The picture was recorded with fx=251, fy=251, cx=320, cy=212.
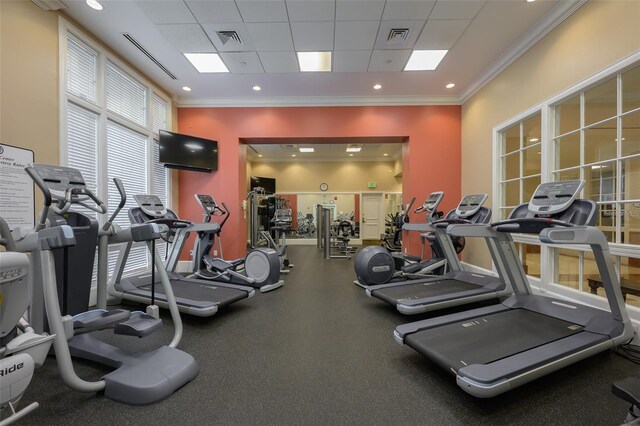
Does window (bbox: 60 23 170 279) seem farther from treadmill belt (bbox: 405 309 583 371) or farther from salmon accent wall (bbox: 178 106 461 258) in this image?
treadmill belt (bbox: 405 309 583 371)

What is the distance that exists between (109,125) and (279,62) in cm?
273

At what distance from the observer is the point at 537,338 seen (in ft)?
6.07

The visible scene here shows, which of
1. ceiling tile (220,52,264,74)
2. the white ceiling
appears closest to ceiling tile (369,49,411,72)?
the white ceiling

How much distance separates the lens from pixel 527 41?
3420mm

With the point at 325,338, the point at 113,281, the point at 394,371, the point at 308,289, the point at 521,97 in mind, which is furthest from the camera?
the point at 308,289

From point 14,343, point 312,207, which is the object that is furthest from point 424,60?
point 312,207

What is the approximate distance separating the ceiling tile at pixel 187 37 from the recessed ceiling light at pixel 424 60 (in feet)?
10.0

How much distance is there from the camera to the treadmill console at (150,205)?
3334 mm

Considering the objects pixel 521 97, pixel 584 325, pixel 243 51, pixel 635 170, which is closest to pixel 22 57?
pixel 243 51

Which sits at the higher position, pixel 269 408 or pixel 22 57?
pixel 22 57

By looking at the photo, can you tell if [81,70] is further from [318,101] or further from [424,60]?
[424,60]

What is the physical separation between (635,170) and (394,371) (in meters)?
3.23

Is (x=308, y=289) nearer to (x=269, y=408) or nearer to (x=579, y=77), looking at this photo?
(x=269, y=408)

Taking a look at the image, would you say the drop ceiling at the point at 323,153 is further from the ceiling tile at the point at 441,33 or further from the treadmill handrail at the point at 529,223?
the treadmill handrail at the point at 529,223
